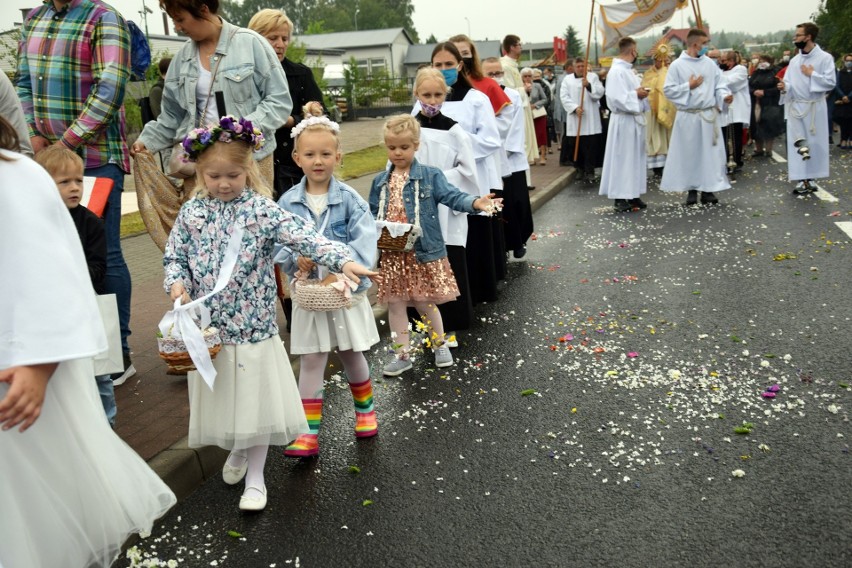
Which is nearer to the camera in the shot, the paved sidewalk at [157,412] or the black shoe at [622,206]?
the paved sidewalk at [157,412]

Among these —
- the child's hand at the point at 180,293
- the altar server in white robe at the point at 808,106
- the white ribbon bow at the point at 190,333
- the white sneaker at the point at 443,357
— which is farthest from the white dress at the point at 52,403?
the altar server in white robe at the point at 808,106

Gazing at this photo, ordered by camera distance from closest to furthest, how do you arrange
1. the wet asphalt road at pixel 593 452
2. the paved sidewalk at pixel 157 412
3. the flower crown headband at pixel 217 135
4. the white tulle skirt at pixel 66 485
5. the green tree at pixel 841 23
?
the white tulle skirt at pixel 66 485 < the wet asphalt road at pixel 593 452 < the flower crown headband at pixel 217 135 < the paved sidewalk at pixel 157 412 < the green tree at pixel 841 23

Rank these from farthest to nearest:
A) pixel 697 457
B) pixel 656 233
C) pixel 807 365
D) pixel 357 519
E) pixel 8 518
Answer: pixel 656 233 < pixel 807 365 < pixel 697 457 < pixel 357 519 < pixel 8 518

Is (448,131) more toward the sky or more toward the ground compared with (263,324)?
more toward the sky

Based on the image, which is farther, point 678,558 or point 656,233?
point 656,233

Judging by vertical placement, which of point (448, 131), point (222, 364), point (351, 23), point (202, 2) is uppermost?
point (351, 23)

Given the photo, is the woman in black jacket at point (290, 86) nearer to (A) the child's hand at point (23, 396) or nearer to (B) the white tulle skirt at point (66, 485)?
(B) the white tulle skirt at point (66, 485)

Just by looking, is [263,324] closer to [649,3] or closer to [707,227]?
[707,227]

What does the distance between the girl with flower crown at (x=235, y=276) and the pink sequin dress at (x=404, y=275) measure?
193 centimetres

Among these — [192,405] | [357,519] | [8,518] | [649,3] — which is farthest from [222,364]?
[649,3]

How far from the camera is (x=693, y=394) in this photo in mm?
5082

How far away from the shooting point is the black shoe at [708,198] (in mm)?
13039

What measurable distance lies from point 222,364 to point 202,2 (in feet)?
7.73

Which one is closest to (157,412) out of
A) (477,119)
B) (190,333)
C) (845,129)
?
(190,333)
